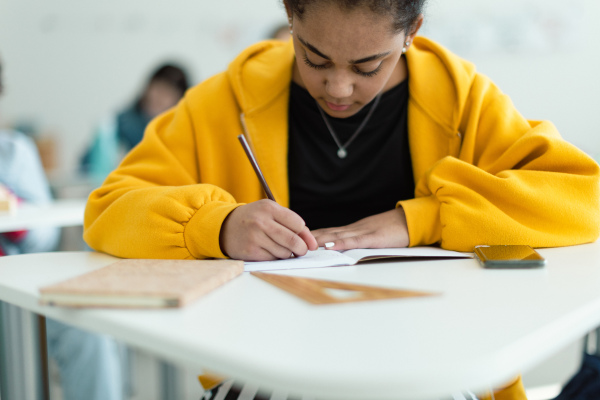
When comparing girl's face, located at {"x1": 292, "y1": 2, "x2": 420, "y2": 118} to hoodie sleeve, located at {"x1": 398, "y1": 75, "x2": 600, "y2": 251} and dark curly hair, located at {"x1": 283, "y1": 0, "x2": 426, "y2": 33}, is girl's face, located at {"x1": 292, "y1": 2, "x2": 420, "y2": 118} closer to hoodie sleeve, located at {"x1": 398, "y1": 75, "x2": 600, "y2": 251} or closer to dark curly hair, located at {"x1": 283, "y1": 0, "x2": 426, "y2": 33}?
dark curly hair, located at {"x1": 283, "y1": 0, "x2": 426, "y2": 33}

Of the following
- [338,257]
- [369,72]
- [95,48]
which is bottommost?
[338,257]

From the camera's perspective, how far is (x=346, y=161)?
43.1 inches

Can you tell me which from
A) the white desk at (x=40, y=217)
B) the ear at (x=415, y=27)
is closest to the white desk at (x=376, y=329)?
the ear at (x=415, y=27)

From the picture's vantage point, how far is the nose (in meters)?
0.86

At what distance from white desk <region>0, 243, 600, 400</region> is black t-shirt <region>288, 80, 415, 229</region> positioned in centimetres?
42

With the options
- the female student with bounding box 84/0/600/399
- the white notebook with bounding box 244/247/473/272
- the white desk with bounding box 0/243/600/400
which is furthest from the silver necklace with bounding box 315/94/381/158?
the white desk with bounding box 0/243/600/400

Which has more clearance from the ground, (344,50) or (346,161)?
(344,50)

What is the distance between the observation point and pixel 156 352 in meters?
0.44

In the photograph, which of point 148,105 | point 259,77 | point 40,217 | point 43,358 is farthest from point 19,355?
point 148,105

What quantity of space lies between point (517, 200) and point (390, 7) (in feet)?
1.09

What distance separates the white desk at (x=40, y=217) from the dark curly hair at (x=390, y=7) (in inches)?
38.0

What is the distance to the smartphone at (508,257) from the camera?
26.9 inches

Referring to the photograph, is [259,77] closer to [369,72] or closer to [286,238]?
[369,72]

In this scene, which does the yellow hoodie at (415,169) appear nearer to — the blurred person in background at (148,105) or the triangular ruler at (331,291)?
the triangular ruler at (331,291)
